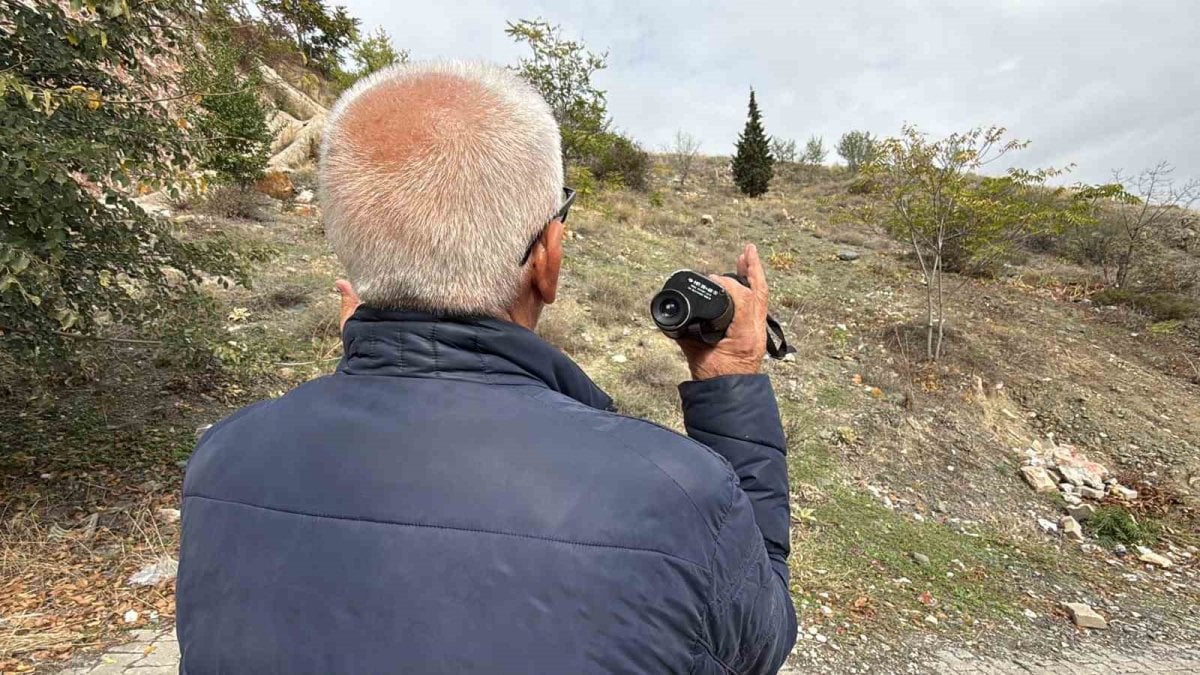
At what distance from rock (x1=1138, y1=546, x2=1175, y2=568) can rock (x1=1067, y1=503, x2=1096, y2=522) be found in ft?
1.38

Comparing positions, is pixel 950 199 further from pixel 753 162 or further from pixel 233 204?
pixel 753 162

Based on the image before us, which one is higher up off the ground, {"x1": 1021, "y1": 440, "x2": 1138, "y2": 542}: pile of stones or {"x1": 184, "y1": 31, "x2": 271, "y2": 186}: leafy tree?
{"x1": 184, "y1": 31, "x2": 271, "y2": 186}: leafy tree

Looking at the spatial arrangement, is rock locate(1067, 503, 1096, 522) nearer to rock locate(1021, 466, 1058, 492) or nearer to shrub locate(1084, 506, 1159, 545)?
shrub locate(1084, 506, 1159, 545)

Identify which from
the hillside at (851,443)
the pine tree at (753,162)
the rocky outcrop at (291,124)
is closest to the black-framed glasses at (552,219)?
the hillside at (851,443)

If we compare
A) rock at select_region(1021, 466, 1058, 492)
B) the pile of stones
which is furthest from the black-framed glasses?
rock at select_region(1021, 466, 1058, 492)

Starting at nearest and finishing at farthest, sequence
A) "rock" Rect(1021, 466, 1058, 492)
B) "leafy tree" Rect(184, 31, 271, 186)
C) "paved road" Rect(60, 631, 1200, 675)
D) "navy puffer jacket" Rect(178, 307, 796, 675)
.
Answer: "navy puffer jacket" Rect(178, 307, 796, 675) < "paved road" Rect(60, 631, 1200, 675) < "rock" Rect(1021, 466, 1058, 492) < "leafy tree" Rect(184, 31, 271, 186)

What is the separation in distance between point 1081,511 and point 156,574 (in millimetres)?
6900

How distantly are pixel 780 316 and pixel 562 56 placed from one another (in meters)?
8.78

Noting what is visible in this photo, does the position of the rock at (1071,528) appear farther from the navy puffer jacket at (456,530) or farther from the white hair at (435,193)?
the white hair at (435,193)

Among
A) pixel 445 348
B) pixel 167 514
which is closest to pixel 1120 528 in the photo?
pixel 445 348

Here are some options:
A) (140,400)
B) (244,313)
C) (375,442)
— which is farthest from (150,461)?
(375,442)

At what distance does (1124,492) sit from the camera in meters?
5.90

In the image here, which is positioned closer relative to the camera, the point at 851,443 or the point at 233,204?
the point at 851,443

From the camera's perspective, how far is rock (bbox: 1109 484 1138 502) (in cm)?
583
